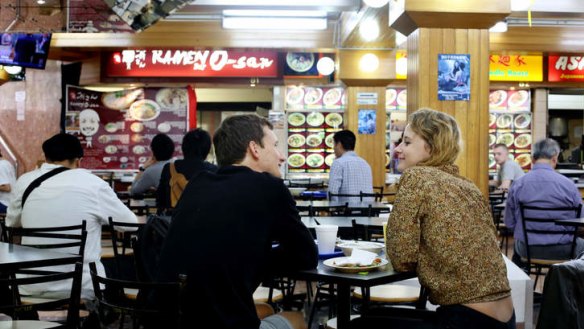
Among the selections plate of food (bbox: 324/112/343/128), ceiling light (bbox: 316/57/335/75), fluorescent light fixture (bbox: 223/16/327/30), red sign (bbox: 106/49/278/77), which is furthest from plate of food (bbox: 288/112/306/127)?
fluorescent light fixture (bbox: 223/16/327/30)

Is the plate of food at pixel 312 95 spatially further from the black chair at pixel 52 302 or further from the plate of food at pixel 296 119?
the black chair at pixel 52 302

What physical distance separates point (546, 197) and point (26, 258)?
14.1 ft

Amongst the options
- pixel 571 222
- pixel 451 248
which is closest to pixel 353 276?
pixel 451 248

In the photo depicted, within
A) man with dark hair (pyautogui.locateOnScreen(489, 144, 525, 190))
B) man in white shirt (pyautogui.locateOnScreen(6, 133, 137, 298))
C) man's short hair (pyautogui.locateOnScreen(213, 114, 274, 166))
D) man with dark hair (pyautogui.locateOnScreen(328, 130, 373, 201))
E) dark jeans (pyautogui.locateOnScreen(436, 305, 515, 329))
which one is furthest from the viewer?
man with dark hair (pyautogui.locateOnScreen(489, 144, 525, 190))

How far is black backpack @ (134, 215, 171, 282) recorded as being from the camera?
277cm

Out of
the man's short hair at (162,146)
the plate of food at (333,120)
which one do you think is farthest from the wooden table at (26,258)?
the plate of food at (333,120)

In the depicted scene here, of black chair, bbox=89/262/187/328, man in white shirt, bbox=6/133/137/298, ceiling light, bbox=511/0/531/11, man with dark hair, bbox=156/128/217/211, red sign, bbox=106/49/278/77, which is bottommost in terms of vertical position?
black chair, bbox=89/262/187/328

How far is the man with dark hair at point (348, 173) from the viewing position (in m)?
7.71

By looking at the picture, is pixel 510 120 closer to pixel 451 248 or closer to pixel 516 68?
pixel 516 68

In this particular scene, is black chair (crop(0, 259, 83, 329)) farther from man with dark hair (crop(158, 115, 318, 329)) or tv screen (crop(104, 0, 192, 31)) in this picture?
tv screen (crop(104, 0, 192, 31))

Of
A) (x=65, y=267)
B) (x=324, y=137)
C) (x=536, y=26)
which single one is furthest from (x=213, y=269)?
(x=324, y=137)

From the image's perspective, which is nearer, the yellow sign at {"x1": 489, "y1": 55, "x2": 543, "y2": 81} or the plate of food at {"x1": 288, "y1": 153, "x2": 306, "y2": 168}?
the yellow sign at {"x1": 489, "y1": 55, "x2": 543, "y2": 81}

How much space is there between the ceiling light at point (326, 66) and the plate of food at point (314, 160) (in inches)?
82.7

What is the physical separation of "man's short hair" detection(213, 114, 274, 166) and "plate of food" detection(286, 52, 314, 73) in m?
10.2
